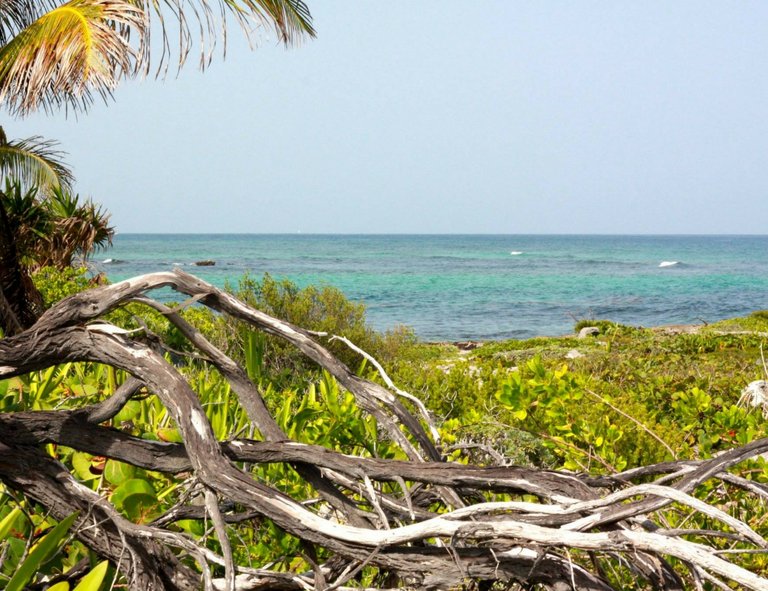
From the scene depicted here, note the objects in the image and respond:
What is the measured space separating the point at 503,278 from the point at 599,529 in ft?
205

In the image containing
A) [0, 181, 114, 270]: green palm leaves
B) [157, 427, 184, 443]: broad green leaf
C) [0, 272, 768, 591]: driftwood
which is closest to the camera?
[0, 272, 768, 591]: driftwood

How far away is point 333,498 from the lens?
192 cm

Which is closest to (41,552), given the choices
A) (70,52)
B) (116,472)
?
(116,472)

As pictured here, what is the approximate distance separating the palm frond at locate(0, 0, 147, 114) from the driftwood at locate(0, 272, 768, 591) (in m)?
6.52

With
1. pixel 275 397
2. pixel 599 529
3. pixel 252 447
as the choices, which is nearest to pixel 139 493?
pixel 252 447

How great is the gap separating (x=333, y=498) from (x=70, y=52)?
314 inches

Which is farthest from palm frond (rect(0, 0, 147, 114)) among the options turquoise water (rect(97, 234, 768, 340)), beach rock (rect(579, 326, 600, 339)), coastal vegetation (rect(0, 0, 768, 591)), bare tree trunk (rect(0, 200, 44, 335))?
beach rock (rect(579, 326, 600, 339))

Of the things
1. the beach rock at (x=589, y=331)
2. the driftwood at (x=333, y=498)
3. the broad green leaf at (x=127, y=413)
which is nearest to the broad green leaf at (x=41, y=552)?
the driftwood at (x=333, y=498)

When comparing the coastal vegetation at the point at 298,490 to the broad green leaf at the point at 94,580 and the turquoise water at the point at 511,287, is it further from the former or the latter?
the turquoise water at the point at 511,287

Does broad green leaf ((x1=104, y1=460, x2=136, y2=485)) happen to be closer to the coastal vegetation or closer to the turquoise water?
the coastal vegetation

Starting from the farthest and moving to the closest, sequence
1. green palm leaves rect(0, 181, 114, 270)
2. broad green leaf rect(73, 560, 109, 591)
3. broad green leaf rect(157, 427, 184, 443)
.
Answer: green palm leaves rect(0, 181, 114, 270) → broad green leaf rect(157, 427, 184, 443) → broad green leaf rect(73, 560, 109, 591)

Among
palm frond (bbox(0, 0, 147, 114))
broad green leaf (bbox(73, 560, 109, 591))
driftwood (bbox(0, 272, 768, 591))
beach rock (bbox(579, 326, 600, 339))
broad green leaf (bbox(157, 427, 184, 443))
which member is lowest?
beach rock (bbox(579, 326, 600, 339))

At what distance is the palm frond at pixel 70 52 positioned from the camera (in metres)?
8.13

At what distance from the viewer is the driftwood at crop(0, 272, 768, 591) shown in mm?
1515
